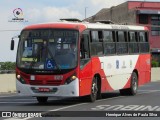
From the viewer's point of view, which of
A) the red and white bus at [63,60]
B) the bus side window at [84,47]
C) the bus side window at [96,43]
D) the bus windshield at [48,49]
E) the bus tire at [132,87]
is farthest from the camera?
the bus tire at [132,87]

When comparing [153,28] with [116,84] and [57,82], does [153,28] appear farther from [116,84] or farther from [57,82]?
[57,82]

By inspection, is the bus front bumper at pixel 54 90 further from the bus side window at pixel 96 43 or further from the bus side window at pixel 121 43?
the bus side window at pixel 121 43

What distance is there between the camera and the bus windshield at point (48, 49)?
59.2 ft

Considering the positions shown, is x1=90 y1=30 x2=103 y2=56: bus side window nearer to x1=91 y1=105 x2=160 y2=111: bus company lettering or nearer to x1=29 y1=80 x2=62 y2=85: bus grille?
x1=29 y1=80 x2=62 y2=85: bus grille

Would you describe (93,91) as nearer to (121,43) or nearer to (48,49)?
(48,49)

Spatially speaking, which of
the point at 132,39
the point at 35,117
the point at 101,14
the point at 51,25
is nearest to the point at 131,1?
the point at 101,14

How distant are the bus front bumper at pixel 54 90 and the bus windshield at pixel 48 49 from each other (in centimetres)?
62

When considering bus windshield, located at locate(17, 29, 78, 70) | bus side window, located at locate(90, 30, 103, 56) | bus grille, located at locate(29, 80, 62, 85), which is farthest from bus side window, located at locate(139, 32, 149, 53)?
bus grille, located at locate(29, 80, 62, 85)

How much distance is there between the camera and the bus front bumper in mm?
17797

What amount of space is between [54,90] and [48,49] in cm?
143

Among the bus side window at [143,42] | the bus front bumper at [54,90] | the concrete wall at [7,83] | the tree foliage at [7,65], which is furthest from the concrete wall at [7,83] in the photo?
the bus front bumper at [54,90]

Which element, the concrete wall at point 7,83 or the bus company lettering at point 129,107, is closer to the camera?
the bus company lettering at point 129,107

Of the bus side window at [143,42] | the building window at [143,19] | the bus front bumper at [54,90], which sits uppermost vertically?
the building window at [143,19]

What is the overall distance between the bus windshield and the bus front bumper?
2.02 feet
